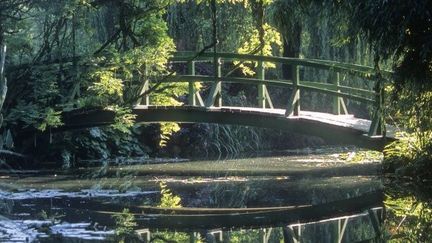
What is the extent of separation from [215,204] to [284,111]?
4.56 metres

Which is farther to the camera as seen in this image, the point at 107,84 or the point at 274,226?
the point at 107,84

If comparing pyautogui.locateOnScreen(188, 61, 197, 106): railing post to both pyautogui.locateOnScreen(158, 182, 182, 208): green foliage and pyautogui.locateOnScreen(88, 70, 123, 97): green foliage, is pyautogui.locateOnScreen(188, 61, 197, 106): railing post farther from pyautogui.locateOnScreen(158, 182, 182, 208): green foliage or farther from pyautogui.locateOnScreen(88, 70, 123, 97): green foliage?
pyautogui.locateOnScreen(158, 182, 182, 208): green foliage

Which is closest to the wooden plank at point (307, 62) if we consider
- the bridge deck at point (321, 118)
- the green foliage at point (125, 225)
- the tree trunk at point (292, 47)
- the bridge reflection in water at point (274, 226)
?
the bridge deck at point (321, 118)

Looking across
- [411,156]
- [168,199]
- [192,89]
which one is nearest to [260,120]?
[192,89]

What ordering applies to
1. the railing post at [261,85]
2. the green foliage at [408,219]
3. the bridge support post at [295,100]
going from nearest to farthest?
the green foliage at [408,219] < the bridge support post at [295,100] < the railing post at [261,85]

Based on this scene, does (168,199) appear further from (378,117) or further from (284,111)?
(284,111)

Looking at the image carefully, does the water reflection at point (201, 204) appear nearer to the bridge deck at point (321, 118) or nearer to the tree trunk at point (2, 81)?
the bridge deck at point (321, 118)

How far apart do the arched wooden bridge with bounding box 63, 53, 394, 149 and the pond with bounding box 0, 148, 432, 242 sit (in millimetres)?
695

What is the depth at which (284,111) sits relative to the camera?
47.3 ft

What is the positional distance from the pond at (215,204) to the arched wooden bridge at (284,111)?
695mm

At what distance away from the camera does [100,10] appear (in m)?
17.1

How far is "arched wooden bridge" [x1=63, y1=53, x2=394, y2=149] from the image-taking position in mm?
12953

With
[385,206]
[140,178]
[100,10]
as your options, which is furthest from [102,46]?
[385,206]

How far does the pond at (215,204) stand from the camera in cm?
751
